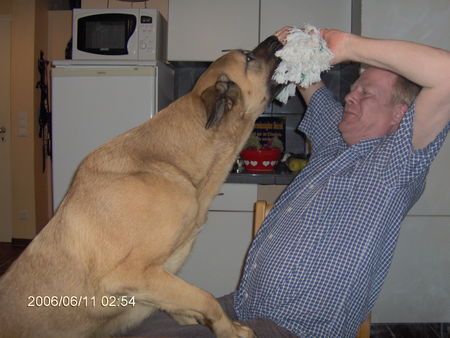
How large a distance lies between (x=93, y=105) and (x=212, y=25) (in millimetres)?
1092

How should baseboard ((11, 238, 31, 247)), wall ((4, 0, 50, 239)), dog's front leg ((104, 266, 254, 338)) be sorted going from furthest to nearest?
1. baseboard ((11, 238, 31, 247))
2. wall ((4, 0, 50, 239))
3. dog's front leg ((104, 266, 254, 338))

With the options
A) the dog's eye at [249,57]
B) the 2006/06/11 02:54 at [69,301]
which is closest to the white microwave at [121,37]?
the dog's eye at [249,57]

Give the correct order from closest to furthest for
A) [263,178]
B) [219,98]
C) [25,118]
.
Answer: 1. [219,98]
2. [263,178]
3. [25,118]

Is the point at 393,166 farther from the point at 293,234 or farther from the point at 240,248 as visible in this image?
the point at 240,248

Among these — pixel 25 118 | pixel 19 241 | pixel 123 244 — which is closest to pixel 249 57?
pixel 123 244

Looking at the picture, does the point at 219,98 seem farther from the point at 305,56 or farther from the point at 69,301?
the point at 69,301

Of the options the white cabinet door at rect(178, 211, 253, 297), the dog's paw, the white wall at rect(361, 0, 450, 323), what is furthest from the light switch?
the dog's paw

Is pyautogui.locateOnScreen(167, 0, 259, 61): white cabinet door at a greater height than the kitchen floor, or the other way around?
pyautogui.locateOnScreen(167, 0, 259, 61): white cabinet door

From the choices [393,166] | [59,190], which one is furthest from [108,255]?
[59,190]

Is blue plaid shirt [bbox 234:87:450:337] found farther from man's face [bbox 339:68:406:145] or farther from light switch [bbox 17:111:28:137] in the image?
light switch [bbox 17:111:28:137]

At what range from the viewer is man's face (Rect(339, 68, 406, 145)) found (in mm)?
1435

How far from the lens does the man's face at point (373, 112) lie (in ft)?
4.71

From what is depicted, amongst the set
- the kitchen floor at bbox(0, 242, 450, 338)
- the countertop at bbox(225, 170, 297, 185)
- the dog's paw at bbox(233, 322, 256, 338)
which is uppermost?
the countertop at bbox(225, 170, 297, 185)

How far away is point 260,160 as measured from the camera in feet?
9.33
